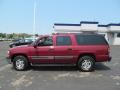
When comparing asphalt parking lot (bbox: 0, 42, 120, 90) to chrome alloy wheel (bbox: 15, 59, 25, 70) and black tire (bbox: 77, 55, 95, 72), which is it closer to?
chrome alloy wheel (bbox: 15, 59, 25, 70)

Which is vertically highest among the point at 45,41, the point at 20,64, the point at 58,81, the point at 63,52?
the point at 45,41

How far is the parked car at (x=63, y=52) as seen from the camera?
43.9 feet

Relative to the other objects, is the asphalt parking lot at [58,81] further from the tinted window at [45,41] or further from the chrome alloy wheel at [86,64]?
the tinted window at [45,41]

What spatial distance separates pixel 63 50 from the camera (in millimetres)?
13352

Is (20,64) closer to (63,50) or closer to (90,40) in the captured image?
(63,50)

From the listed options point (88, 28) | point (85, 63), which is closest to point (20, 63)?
point (85, 63)

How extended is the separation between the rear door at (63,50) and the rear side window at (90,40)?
516mm

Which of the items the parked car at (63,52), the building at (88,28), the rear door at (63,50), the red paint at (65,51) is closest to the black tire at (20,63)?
the parked car at (63,52)

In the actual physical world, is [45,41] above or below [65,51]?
above

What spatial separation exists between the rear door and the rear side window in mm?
516

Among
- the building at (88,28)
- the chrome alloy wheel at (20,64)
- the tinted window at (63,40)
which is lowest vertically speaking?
the chrome alloy wheel at (20,64)

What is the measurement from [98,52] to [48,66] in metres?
3.08

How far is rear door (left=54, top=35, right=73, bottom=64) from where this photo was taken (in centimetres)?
1335

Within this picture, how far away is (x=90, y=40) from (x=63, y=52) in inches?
60.3
